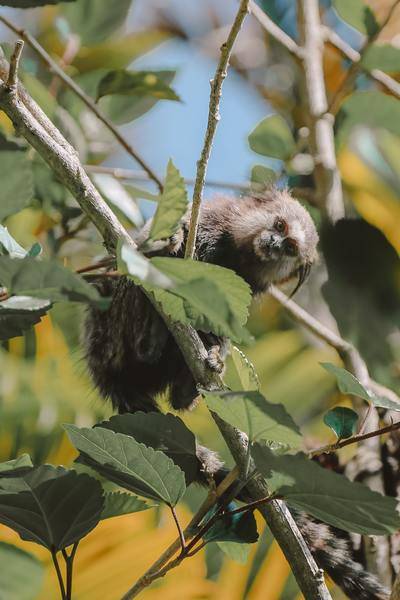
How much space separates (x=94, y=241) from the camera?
1991 mm

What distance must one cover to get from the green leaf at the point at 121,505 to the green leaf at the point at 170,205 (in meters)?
0.34

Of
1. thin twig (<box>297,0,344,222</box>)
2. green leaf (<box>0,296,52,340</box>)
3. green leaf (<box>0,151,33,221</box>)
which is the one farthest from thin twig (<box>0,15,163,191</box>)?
green leaf (<box>0,296,52,340</box>)

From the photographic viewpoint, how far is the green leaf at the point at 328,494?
858mm

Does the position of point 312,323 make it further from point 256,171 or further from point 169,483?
point 169,483

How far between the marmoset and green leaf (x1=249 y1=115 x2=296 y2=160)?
0.23m

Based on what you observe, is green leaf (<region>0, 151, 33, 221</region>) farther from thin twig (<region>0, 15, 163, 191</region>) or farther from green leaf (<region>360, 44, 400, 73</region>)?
green leaf (<region>360, 44, 400, 73</region>)

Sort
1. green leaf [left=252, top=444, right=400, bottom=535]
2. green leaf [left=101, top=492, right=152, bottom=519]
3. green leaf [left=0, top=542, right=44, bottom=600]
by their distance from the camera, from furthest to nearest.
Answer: green leaf [left=0, top=542, right=44, bottom=600], green leaf [left=101, top=492, right=152, bottom=519], green leaf [left=252, top=444, right=400, bottom=535]

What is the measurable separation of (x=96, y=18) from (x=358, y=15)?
531 mm

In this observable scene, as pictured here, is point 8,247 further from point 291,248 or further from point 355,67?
point 291,248

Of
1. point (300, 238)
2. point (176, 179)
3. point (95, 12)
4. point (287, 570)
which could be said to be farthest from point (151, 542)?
point (176, 179)

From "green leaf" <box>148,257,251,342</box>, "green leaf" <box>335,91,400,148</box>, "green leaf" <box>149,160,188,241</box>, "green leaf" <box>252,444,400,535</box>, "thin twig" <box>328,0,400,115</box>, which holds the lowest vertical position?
"green leaf" <box>252,444,400,535</box>

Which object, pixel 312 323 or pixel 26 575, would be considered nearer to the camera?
pixel 26 575

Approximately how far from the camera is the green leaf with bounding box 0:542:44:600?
4.73 ft

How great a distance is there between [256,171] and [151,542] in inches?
34.4
